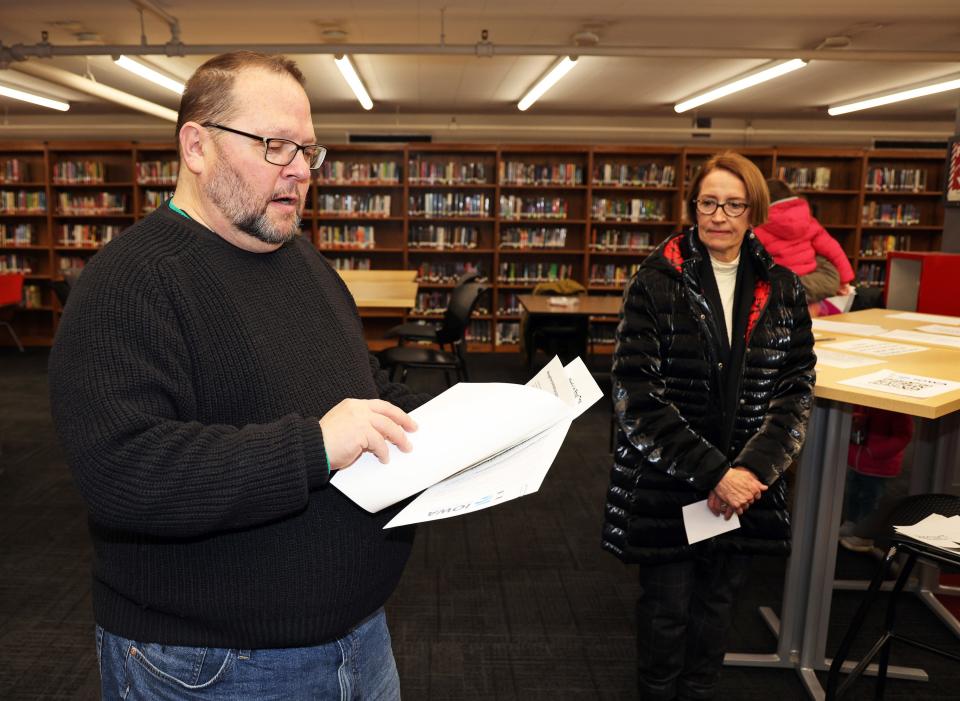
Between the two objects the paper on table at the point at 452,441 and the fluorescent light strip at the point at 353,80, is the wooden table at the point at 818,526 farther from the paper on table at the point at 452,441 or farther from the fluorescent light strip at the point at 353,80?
the fluorescent light strip at the point at 353,80

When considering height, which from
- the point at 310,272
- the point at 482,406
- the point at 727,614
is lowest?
the point at 727,614

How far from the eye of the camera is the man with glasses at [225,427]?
0.79 m

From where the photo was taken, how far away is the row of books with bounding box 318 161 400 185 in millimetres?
8297

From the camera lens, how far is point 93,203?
334 inches

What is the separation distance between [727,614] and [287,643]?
133cm

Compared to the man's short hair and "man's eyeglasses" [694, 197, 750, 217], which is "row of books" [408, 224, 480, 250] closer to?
"man's eyeglasses" [694, 197, 750, 217]

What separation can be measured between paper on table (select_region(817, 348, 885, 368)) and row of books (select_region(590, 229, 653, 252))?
20.8 feet

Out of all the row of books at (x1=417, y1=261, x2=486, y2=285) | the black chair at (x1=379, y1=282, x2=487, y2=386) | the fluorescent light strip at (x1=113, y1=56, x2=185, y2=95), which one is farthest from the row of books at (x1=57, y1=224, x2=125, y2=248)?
the black chair at (x1=379, y1=282, x2=487, y2=386)

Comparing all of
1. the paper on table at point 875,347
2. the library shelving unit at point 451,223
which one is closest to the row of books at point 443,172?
the library shelving unit at point 451,223

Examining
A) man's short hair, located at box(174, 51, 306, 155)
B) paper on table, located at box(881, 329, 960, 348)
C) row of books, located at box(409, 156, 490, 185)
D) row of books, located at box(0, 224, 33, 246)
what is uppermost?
row of books, located at box(409, 156, 490, 185)

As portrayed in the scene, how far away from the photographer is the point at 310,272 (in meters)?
1.12

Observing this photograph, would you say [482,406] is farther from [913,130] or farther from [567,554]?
[913,130]

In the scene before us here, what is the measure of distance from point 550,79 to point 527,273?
2.31 meters

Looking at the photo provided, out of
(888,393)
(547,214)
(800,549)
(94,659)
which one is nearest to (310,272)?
(888,393)
